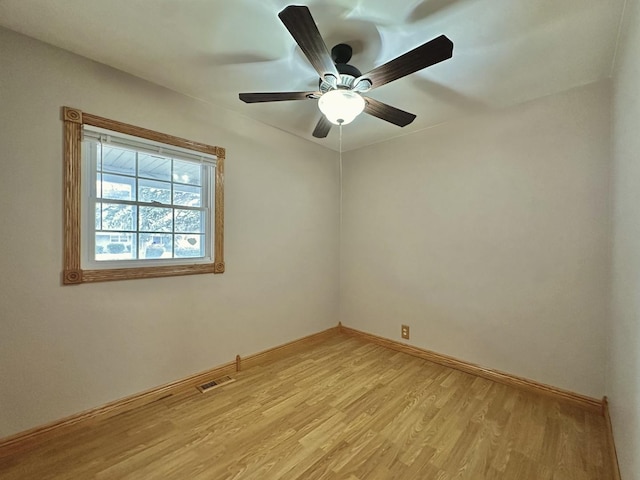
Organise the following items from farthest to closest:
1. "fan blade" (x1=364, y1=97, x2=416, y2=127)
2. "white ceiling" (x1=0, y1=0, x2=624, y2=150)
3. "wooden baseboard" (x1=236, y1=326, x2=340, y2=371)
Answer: "wooden baseboard" (x1=236, y1=326, x2=340, y2=371) → "fan blade" (x1=364, y1=97, x2=416, y2=127) → "white ceiling" (x1=0, y1=0, x2=624, y2=150)

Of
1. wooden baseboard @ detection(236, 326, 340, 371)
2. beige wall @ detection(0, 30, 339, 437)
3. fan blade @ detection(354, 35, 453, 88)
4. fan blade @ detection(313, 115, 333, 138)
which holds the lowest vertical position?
wooden baseboard @ detection(236, 326, 340, 371)

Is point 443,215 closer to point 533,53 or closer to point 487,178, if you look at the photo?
point 487,178

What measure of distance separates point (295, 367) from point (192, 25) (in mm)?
2729

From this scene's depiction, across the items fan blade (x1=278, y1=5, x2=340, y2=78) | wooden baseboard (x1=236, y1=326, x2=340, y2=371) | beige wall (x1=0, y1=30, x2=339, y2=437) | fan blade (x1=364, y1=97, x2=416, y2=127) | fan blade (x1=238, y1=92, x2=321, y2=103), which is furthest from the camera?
wooden baseboard (x1=236, y1=326, x2=340, y2=371)

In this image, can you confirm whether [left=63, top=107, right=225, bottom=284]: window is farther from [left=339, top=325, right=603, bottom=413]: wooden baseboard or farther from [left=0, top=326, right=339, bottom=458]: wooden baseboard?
[left=339, top=325, right=603, bottom=413]: wooden baseboard

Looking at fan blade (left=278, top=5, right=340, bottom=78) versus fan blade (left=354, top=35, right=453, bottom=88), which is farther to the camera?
fan blade (left=354, top=35, right=453, bottom=88)

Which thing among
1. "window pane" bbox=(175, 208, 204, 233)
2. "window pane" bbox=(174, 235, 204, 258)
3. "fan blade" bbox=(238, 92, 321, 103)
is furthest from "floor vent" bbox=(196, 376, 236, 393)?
"fan blade" bbox=(238, 92, 321, 103)

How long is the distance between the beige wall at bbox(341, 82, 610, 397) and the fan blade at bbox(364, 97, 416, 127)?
100cm

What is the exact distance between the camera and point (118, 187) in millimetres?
1983

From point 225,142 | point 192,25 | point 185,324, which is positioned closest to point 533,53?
point 192,25

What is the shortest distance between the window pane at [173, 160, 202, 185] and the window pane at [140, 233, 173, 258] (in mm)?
493

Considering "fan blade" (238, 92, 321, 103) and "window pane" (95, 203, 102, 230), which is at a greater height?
"fan blade" (238, 92, 321, 103)

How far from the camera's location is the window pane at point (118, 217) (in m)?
1.93

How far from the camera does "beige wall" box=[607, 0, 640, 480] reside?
3.85 feet
